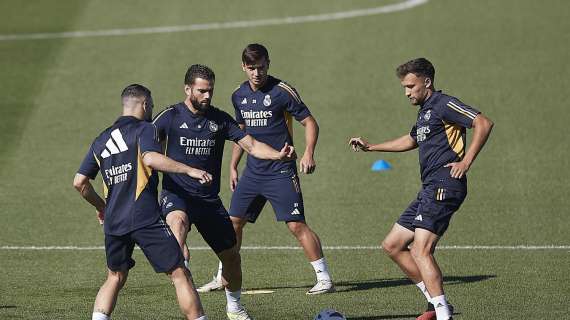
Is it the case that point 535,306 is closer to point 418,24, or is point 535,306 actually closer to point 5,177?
point 5,177

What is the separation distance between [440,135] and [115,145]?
3.26 metres

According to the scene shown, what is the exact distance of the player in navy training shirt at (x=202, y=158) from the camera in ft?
37.3

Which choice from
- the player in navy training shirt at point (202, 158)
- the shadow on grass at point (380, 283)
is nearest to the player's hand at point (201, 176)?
the player in navy training shirt at point (202, 158)

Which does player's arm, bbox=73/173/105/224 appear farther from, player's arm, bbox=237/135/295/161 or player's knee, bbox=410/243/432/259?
player's knee, bbox=410/243/432/259

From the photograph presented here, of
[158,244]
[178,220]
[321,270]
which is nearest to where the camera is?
[158,244]

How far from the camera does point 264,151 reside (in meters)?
11.3

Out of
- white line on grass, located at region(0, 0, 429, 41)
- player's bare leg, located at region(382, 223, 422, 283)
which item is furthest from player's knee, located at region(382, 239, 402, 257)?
white line on grass, located at region(0, 0, 429, 41)

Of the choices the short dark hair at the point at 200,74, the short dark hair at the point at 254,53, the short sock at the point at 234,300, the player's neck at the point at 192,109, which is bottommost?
the short sock at the point at 234,300

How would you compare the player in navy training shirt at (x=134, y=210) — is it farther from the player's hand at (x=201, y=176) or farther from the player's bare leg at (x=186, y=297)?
the player's hand at (x=201, y=176)

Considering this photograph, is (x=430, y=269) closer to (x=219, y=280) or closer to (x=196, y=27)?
(x=219, y=280)

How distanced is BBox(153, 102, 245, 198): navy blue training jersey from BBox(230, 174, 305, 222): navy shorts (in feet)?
4.52

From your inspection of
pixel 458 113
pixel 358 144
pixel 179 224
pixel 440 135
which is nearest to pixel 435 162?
pixel 440 135

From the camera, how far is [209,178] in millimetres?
9578

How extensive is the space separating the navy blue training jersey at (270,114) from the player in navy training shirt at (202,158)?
1.35 meters
